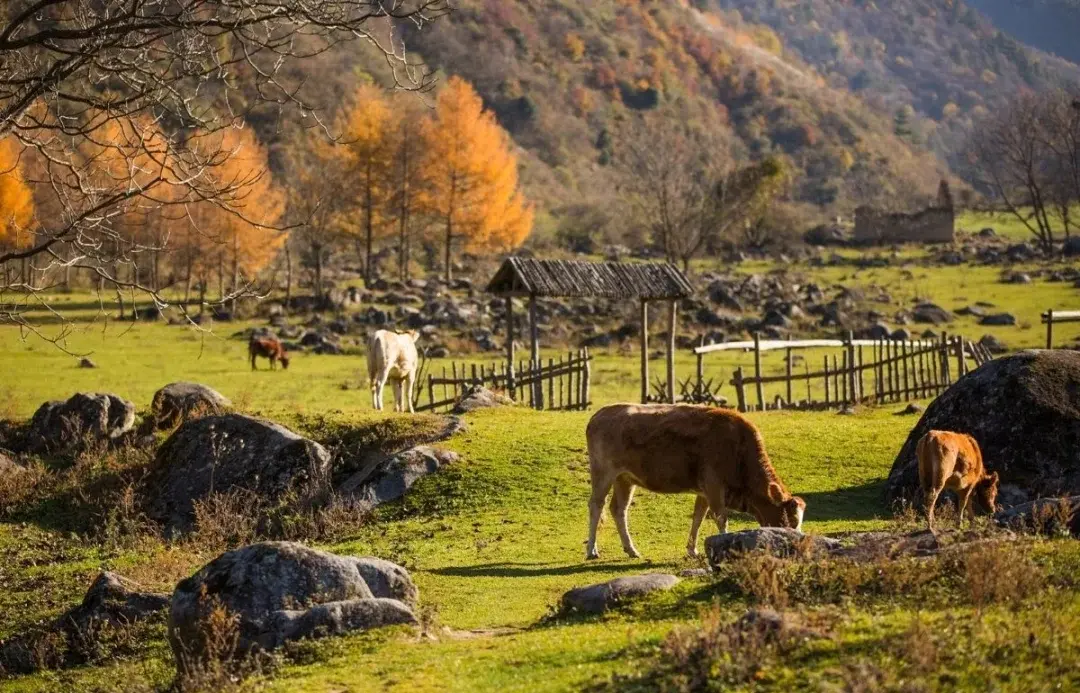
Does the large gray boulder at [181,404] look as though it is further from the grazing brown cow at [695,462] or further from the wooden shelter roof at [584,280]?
the grazing brown cow at [695,462]

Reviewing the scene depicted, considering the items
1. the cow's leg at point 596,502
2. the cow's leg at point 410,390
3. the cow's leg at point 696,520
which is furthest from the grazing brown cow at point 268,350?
the cow's leg at point 696,520

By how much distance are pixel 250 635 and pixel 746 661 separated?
4335mm

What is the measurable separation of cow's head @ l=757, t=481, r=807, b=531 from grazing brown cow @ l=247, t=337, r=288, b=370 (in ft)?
92.2

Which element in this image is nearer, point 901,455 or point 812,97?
point 901,455

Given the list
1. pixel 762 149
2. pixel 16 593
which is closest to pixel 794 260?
pixel 16 593

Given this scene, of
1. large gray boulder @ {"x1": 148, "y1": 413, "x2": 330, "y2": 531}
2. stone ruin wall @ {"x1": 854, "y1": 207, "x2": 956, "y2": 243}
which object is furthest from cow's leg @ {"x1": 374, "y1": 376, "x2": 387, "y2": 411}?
stone ruin wall @ {"x1": 854, "y1": 207, "x2": 956, "y2": 243}

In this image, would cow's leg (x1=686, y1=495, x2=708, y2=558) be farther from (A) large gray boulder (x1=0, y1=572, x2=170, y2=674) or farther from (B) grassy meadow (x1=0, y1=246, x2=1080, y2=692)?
(A) large gray boulder (x1=0, y1=572, x2=170, y2=674)

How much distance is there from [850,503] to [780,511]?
4.45 metres

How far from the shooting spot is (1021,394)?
16.4m

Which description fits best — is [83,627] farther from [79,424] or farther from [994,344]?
[994,344]

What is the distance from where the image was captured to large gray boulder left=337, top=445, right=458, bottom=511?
17484mm

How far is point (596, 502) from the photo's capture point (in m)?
13.4

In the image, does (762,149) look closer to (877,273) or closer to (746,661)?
(877,273)

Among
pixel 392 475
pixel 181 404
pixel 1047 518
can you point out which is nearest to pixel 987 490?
pixel 1047 518
